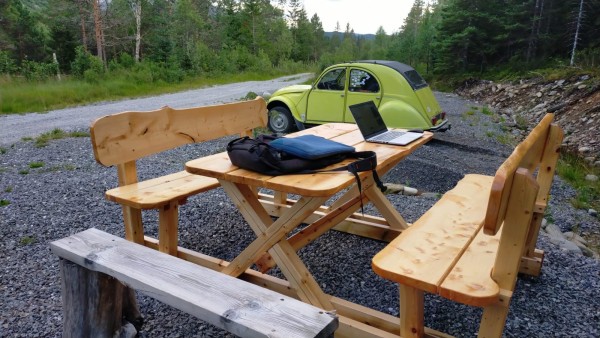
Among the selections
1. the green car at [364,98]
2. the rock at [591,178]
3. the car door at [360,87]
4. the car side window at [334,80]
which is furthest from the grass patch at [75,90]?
the rock at [591,178]

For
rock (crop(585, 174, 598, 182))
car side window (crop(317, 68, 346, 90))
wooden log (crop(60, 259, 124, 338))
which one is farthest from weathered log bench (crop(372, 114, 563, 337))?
car side window (crop(317, 68, 346, 90))

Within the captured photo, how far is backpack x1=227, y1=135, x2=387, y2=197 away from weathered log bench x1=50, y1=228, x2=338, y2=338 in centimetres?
72

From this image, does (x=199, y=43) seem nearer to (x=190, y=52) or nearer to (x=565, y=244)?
(x=190, y=52)

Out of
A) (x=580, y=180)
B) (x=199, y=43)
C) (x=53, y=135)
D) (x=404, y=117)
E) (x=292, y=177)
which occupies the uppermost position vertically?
(x=199, y=43)

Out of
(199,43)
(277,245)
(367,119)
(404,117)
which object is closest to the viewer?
(277,245)

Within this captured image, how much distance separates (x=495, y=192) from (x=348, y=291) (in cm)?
175

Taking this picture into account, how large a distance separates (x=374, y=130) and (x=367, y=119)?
112mm

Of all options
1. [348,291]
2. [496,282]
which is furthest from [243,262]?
[496,282]

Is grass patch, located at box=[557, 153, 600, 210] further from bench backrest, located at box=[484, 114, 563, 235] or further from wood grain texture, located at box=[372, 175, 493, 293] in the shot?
wood grain texture, located at box=[372, 175, 493, 293]

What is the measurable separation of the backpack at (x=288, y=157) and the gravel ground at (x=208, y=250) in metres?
1.01

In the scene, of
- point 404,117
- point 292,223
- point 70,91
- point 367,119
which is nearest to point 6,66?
point 70,91

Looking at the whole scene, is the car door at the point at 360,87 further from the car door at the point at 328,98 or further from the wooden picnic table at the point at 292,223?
the wooden picnic table at the point at 292,223

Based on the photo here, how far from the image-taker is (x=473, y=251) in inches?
80.5

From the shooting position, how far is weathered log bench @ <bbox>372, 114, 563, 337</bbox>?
1.42 m
